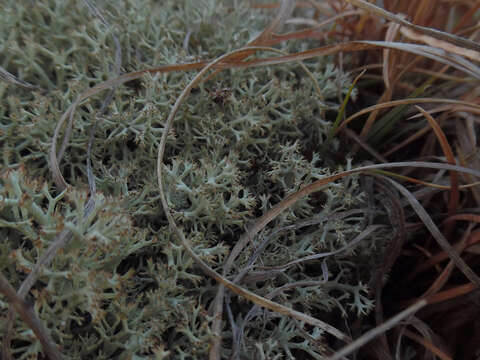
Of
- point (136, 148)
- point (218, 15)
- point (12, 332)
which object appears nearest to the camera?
point (12, 332)

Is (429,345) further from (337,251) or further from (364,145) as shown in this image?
(364,145)

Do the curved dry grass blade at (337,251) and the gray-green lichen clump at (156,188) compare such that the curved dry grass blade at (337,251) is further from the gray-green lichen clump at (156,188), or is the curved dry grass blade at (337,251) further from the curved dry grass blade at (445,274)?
the curved dry grass blade at (445,274)

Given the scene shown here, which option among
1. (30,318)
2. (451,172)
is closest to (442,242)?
(451,172)

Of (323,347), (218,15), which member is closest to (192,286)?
(323,347)

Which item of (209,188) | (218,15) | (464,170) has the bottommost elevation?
(209,188)

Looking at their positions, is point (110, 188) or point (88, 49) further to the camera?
point (88, 49)

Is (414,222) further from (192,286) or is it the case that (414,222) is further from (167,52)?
(167,52)

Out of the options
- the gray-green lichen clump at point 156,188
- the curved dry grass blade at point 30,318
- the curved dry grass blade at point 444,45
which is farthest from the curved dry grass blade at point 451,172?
the curved dry grass blade at point 30,318
